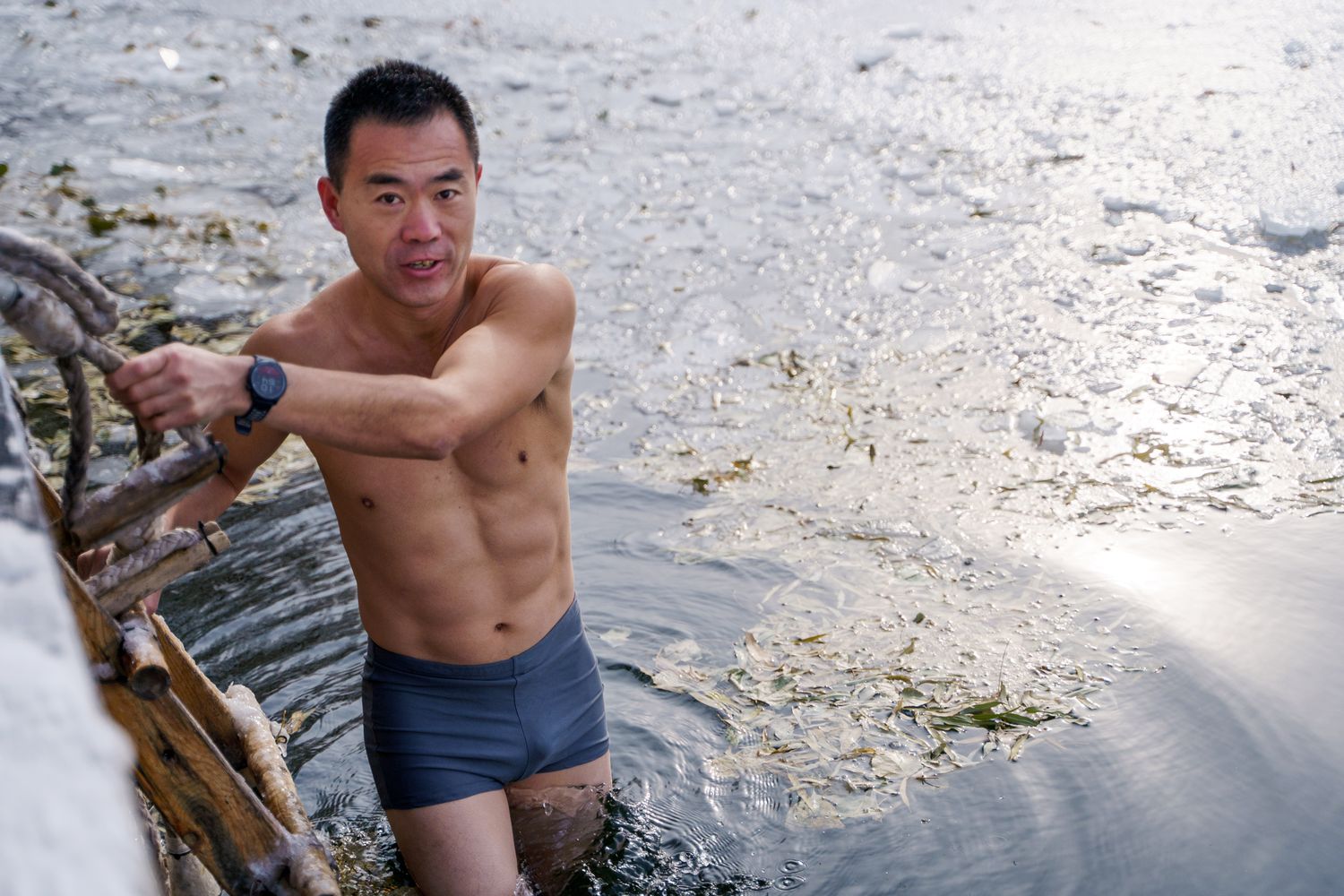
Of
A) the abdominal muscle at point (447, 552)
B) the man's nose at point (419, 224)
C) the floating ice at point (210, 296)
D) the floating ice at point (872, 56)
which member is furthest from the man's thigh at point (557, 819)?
the floating ice at point (872, 56)

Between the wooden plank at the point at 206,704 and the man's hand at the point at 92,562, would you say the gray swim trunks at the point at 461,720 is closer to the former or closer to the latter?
the wooden plank at the point at 206,704

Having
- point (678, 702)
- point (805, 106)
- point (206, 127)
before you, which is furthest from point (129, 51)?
point (678, 702)

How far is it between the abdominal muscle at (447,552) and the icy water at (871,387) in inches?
23.4

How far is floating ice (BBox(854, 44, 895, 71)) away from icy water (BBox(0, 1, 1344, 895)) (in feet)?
0.09

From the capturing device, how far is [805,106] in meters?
7.71

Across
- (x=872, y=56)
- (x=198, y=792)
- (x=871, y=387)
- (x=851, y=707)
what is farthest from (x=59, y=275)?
(x=872, y=56)

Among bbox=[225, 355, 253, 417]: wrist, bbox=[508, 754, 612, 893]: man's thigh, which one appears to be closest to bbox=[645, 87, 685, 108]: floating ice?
bbox=[508, 754, 612, 893]: man's thigh

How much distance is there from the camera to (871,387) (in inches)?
197

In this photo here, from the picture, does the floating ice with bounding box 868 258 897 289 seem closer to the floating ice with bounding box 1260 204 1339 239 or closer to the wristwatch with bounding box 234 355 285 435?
the floating ice with bounding box 1260 204 1339 239

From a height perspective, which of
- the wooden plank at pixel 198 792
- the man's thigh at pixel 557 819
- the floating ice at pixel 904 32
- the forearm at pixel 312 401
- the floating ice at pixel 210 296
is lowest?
the man's thigh at pixel 557 819

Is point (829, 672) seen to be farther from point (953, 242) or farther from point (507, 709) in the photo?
point (953, 242)

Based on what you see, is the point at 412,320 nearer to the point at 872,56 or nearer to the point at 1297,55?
the point at 872,56

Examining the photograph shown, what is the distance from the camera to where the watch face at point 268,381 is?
6.13ft

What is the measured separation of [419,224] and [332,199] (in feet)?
0.98
